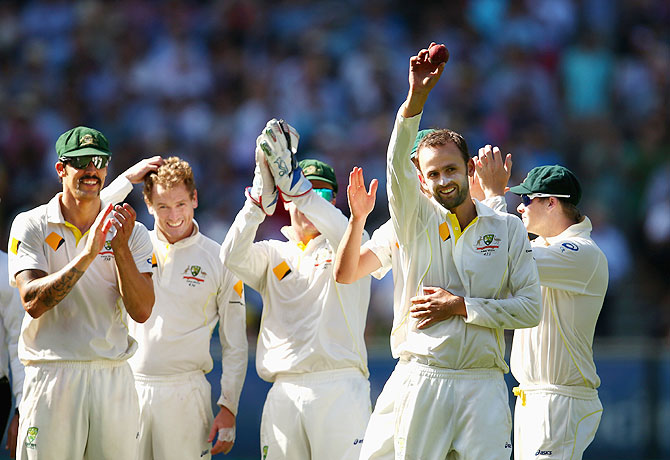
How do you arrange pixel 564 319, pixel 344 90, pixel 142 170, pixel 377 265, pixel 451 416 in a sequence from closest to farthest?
pixel 451 416
pixel 377 265
pixel 564 319
pixel 142 170
pixel 344 90

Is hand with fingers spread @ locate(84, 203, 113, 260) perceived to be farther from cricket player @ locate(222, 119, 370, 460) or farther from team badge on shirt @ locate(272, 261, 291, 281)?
team badge on shirt @ locate(272, 261, 291, 281)

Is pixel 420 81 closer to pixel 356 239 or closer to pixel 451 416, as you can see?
pixel 356 239

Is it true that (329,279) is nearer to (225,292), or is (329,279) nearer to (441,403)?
(225,292)

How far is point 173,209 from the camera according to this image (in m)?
6.14

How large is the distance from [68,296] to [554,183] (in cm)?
283

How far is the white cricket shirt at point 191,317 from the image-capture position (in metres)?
Result: 6.06

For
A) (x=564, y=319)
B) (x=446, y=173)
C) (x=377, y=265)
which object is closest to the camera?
(x=446, y=173)

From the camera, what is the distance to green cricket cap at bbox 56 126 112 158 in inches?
216

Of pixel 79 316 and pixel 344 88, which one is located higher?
pixel 344 88

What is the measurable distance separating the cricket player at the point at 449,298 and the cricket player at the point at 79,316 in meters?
1.49

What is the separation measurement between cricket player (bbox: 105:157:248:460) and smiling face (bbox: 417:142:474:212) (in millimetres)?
1910

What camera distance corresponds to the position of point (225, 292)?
20.7ft

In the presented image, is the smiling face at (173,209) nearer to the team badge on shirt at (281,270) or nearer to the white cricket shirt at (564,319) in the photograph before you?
the team badge on shirt at (281,270)

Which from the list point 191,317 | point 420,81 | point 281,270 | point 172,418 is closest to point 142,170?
point 191,317
